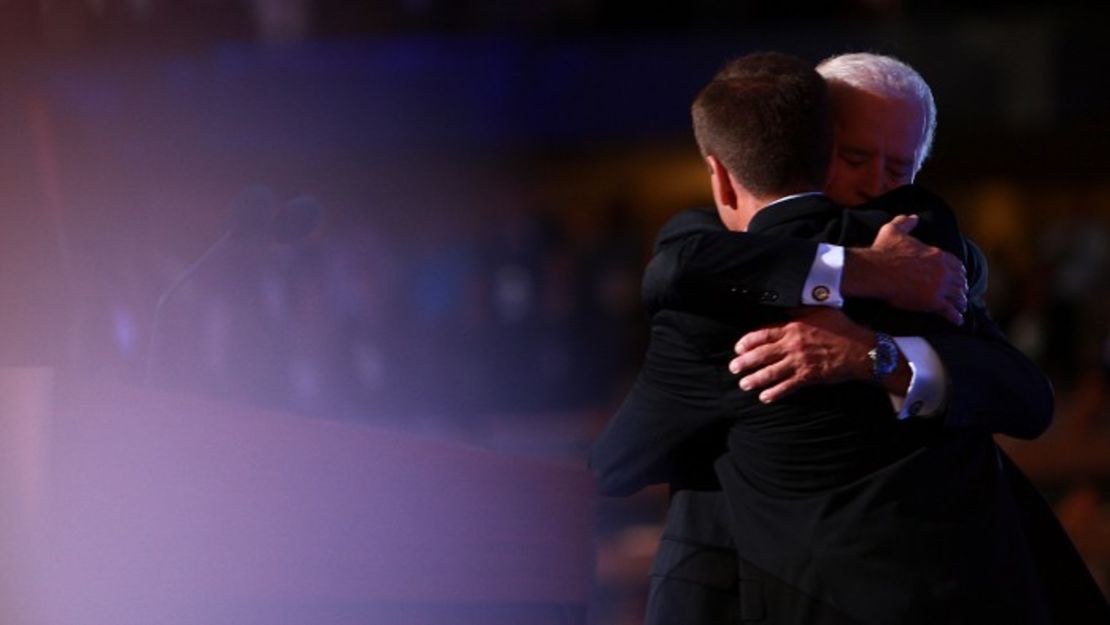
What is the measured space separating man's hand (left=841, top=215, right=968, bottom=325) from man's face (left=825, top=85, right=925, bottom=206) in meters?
0.14

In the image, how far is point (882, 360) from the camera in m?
1.96

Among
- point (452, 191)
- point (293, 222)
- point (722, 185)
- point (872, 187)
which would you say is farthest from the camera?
point (452, 191)

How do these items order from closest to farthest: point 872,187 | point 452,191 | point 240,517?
1. point 240,517
2. point 872,187
3. point 452,191

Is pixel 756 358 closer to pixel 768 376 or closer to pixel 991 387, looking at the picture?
pixel 768 376

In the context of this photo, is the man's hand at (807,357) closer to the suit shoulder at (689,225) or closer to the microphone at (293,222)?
the suit shoulder at (689,225)

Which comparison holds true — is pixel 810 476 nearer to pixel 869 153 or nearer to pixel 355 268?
pixel 869 153

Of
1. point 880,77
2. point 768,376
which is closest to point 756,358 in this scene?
point 768,376

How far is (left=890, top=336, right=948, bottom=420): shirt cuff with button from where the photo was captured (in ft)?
6.44

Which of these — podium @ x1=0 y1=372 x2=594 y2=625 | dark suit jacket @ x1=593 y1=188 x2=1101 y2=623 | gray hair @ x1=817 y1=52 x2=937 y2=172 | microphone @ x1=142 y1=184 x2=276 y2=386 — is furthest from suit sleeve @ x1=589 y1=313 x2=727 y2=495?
microphone @ x1=142 y1=184 x2=276 y2=386

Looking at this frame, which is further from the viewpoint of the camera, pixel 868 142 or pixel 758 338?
pixel 868 142

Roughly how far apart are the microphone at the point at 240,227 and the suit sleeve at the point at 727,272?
484 mm

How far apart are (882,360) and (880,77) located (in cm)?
38

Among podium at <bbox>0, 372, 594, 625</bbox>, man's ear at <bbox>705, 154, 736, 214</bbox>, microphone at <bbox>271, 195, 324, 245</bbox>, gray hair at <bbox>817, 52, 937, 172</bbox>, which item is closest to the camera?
podium at <bbox>0, 372, 594, 625</bbox>

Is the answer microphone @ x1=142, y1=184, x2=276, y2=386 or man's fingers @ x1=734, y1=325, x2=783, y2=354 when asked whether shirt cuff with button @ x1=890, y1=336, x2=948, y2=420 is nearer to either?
man's fingers @ x1=734, y1=325, x2=783, y2=354
